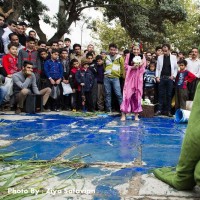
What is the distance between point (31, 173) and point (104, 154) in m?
0.81

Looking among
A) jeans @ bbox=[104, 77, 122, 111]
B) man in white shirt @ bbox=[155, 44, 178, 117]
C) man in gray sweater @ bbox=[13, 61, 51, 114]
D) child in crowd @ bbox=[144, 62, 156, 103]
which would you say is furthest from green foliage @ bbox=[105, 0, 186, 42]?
man in gray sweater @ bbox=[13, 61, 51, 114]

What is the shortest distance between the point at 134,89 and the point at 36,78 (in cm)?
250

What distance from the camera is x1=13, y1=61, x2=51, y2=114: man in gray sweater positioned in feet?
20.1

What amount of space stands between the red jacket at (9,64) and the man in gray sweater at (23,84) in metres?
0.22

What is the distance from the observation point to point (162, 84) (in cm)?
674

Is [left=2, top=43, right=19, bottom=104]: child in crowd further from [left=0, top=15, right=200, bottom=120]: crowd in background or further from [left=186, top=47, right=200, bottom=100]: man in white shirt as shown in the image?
[left=186, top=47, right=200, bottom=100]: man in white shirt

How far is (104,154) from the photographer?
2.63 m

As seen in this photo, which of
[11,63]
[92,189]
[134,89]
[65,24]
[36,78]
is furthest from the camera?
[65,24]

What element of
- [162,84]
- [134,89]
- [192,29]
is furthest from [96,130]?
[192,29]

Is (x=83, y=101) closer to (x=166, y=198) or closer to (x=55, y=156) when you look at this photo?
(x=55, y=156)

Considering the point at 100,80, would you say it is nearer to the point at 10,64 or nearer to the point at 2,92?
the point at 10,64

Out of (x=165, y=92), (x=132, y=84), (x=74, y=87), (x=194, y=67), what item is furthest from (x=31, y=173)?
(x=194, y=67)

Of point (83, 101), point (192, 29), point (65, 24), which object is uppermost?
point (192, 29)

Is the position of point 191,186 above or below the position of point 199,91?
below
